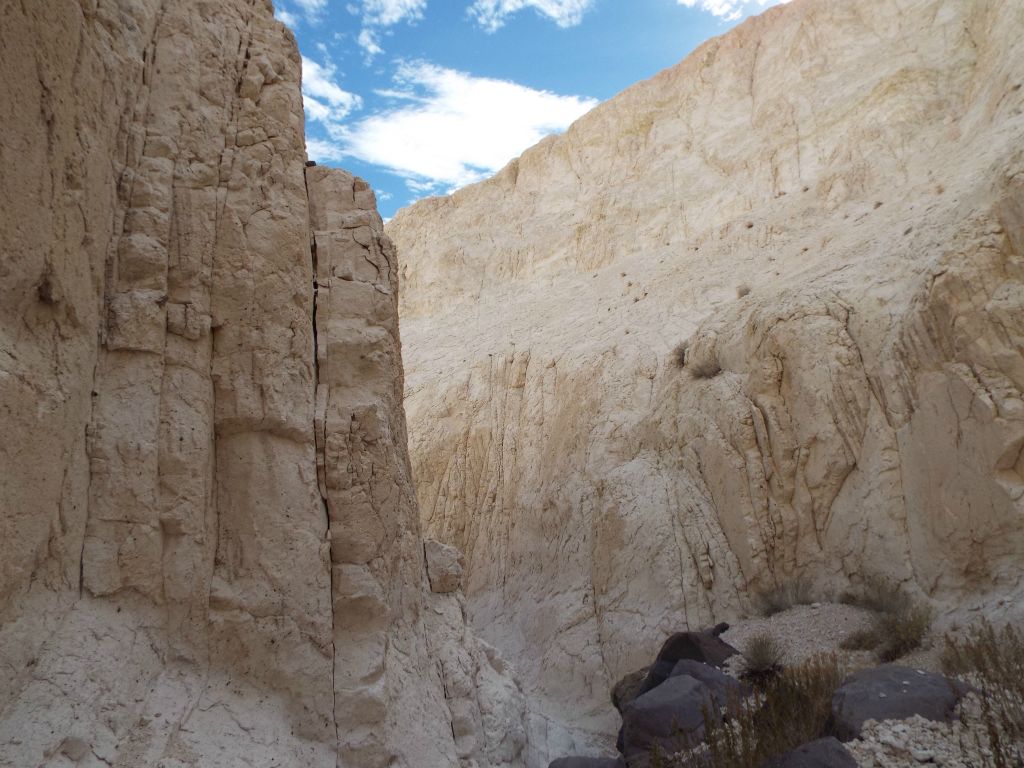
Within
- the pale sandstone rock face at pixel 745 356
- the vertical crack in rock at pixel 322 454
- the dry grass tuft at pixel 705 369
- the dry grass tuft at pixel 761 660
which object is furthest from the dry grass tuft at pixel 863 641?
the vertical crack in rock at pixel 322 454

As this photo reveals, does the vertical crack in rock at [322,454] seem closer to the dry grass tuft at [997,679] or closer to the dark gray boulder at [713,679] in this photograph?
the dark gray boulder at [713,679]

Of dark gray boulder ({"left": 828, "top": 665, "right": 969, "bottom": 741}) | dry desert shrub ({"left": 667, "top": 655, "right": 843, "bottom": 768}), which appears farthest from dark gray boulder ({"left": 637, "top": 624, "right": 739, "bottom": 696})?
dark gray boulder ({"left": 828, "top": 665, "right": 969, "bottom": 741})

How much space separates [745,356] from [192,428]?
979 cm

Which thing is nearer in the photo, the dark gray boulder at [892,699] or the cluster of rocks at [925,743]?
the cluster of rocks at [925,743]

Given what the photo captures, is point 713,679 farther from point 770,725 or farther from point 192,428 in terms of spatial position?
point 192,428

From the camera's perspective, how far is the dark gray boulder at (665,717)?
20.8ft

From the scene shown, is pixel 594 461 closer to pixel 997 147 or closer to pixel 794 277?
pixel 794 277

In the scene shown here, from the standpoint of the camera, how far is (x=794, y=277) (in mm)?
13773

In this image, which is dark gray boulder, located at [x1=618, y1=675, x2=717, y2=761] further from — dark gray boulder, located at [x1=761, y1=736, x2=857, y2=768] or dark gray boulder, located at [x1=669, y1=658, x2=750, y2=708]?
dark gray boulder, located at [x1=761, y1=736, x2=857, y2=768]

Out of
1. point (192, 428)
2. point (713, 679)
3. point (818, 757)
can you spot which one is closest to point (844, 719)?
point (818, 757)

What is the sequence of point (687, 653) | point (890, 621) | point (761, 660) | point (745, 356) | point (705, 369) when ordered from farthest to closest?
1. point (705, 369)
2. point (745, 356)
3. point (687, 653)
4. point (890, 621)
5. point (761, 660)

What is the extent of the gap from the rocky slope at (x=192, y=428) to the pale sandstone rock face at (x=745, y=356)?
3187 millimetres

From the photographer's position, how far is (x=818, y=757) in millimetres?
4559

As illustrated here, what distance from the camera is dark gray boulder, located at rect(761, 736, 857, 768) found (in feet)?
14.8
